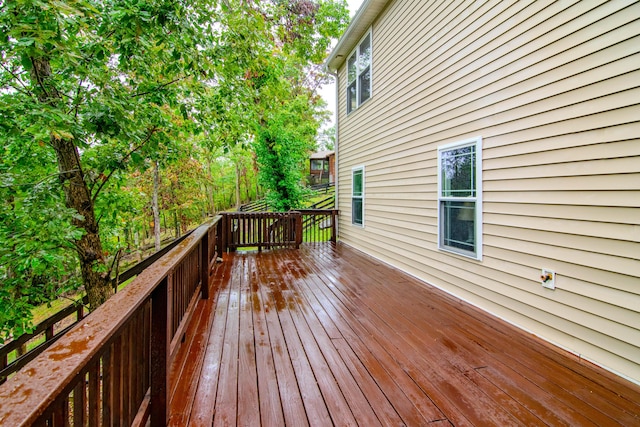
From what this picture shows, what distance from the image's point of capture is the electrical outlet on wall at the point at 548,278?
2.36 metres

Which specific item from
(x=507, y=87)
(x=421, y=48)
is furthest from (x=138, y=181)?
(x=507, y=87)

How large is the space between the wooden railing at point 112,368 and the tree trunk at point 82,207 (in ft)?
10.4

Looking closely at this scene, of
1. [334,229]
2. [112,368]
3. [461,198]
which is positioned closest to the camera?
[112,368]

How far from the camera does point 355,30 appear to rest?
588 centimetres

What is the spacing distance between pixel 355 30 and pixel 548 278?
18.6ft

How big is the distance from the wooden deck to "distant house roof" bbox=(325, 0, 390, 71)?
5.01 metres

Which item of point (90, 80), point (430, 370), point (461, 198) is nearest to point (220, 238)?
point (90, 80)

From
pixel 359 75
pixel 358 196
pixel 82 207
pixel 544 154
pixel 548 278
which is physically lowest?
pixel 548 278

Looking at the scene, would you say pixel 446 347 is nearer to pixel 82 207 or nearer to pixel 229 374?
pixel 229 374

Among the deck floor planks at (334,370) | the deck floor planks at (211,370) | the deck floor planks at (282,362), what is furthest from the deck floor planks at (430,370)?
the deck floor planks at (211,370)

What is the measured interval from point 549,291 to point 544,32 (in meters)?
2.18

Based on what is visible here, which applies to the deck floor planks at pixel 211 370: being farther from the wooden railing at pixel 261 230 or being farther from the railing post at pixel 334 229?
the railing post at pixel 334 229

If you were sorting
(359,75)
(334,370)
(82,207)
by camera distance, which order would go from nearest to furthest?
(334,370), (82,207), (359,75)

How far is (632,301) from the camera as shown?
189cm
